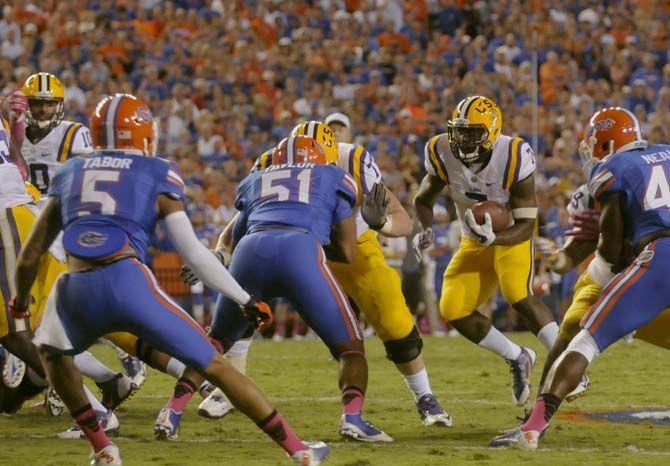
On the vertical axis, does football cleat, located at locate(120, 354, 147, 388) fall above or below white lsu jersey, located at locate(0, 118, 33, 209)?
below

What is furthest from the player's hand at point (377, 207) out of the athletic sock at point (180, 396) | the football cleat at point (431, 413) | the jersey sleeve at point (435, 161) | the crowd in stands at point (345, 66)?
the crowd in stands at point (345, 66)

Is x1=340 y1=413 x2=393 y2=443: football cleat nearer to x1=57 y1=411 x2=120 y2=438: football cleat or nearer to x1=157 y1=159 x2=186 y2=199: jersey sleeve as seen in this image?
x1=57 y1=411 x2=120 y2=438: football cleat

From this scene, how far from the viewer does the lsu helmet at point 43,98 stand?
756 centimetres

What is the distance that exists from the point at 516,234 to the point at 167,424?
7.38 feet

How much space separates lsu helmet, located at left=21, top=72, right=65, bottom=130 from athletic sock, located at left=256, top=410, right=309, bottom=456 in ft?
11.5

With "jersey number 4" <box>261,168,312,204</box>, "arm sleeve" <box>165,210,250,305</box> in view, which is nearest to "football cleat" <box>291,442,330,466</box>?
"arm sleeve" <box>165,210,250,305</box>

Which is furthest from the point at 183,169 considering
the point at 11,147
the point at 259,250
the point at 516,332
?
the point at 259,250

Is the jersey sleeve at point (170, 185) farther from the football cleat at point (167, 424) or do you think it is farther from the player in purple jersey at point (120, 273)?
the football cleat at point (167, 424)

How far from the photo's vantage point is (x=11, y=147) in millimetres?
6754

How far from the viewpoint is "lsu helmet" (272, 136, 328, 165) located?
241 inches

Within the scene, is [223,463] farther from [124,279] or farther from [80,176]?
[80,176]

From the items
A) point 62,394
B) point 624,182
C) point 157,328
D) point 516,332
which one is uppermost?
point 624,182

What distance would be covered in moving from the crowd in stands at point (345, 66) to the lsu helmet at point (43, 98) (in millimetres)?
5804

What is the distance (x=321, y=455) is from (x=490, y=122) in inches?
98.0
